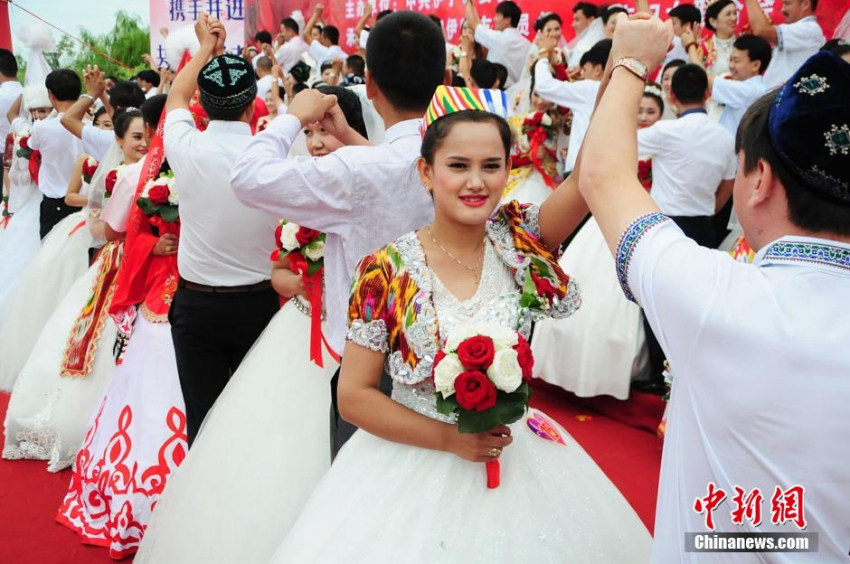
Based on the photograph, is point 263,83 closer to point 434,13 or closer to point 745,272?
point 434,13

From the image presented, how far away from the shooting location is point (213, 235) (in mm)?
2607

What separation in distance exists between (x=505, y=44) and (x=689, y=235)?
3.47m

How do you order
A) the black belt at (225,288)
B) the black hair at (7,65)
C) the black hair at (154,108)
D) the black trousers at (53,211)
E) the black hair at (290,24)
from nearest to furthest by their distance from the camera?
the black belt at (225,288), the black hair at (154,108), the black trousers at (53,211), the black hair at (7,65), the black hair at (290,24)

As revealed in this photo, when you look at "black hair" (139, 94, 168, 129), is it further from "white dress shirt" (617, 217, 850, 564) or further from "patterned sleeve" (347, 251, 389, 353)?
"white dress shirt" (617, 217, 850, 564)

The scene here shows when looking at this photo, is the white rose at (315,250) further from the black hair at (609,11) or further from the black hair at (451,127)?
the black hair at (609,11)

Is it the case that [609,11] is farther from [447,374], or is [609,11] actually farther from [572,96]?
[447,374]

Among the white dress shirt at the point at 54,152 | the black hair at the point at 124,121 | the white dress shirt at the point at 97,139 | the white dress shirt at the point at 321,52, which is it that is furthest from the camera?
the white dress shirt at the point at 321,52

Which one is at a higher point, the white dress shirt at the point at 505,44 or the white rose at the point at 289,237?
the white rose at the point at 289,237

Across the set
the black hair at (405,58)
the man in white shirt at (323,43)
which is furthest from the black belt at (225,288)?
the man in white shirt at (323,43)

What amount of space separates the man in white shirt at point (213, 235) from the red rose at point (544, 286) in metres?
1.14

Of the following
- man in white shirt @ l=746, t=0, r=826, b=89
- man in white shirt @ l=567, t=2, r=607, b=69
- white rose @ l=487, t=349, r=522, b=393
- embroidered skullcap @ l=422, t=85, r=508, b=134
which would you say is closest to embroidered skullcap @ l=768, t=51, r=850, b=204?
white rose @ l=487, t=349, r=522, b=393

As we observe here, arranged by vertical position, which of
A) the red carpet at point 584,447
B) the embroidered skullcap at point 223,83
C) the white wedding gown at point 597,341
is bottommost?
the red carpet at point 584,447

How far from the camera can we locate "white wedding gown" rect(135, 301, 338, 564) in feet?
7.84

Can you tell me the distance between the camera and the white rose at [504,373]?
4.83 feet
